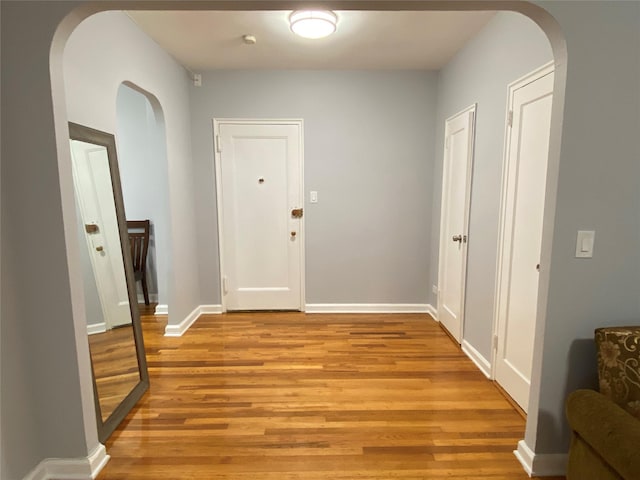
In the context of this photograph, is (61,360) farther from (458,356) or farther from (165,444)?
(458,356)

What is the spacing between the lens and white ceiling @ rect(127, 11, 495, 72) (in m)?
2.44

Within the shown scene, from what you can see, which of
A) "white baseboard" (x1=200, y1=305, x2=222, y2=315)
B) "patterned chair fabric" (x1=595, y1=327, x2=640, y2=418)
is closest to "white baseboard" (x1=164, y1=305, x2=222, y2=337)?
"white baseboard" (x1=200, y1=305, x2=222, y2=315)

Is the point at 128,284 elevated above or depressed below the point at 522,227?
below

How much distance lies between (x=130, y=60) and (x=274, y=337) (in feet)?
8.04

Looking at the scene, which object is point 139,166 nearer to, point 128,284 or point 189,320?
point 189,320

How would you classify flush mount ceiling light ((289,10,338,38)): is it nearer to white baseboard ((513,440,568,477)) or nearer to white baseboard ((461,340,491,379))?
white baseboard ((461,340,491,379))

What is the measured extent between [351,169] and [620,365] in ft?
9.09

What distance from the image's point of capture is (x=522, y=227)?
219 cm

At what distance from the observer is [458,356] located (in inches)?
116

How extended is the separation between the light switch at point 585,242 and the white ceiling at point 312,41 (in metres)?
1.69

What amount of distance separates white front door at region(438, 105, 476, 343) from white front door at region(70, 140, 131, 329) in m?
2.56

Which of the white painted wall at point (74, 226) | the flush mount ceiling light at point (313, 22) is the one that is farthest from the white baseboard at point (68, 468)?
the flush mount ceiling light at point (313, 22)

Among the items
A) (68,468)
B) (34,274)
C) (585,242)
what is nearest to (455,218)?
(585,242)

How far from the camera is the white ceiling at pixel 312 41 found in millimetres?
2439
